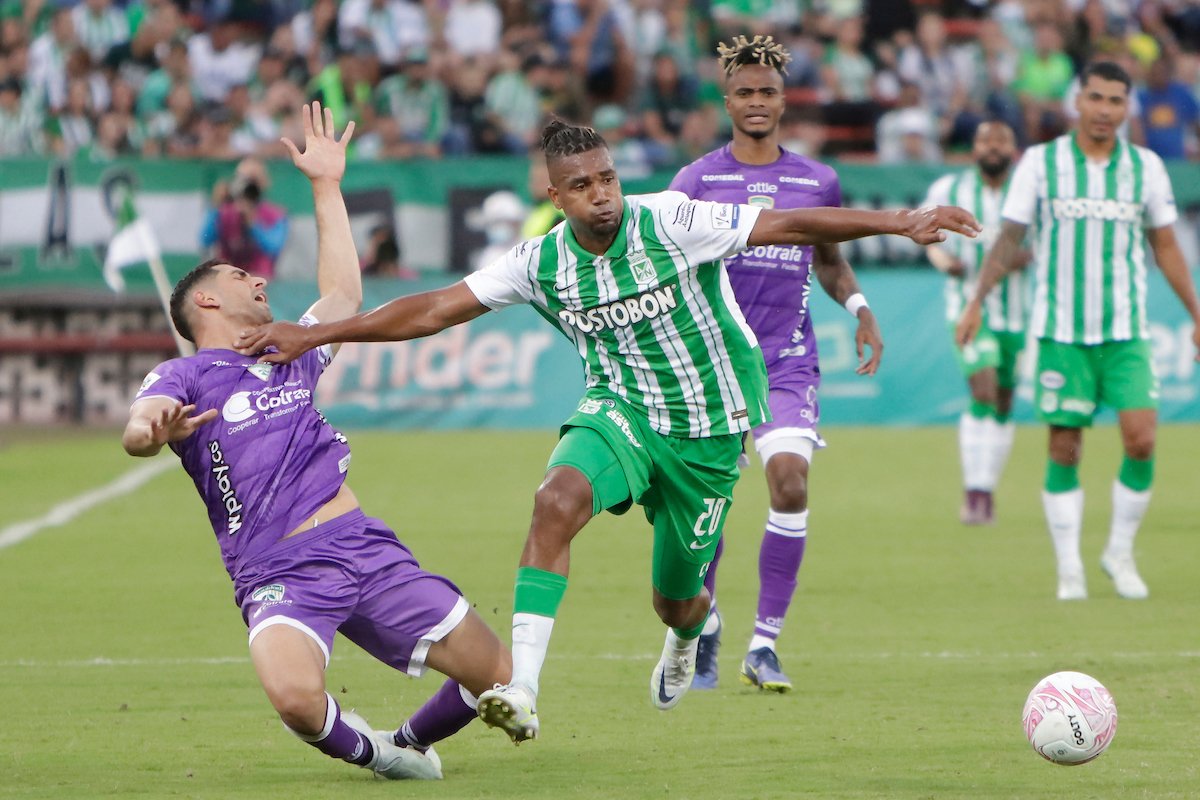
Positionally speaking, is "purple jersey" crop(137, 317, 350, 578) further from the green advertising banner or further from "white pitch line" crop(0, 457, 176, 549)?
the green advertising banner

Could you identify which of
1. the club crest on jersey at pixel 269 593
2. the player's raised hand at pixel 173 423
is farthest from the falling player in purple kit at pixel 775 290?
the player's raised hand at pixel 173 423

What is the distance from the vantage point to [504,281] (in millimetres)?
6246

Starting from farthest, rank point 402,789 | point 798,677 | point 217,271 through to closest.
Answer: point 798,677, point 217,271, point 402,789

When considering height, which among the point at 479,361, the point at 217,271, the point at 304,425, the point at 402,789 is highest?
the point at 217,271

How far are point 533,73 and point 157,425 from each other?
1531cm

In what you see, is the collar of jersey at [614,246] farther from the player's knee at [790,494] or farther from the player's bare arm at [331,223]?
the player's knee at [790,494]

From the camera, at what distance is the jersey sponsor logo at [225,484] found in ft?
19.8

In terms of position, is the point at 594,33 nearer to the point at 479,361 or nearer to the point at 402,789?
the point at 479,361

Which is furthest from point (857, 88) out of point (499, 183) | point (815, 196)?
point (815, 196)

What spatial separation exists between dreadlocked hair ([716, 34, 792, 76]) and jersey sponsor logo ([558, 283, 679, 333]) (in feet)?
6.85

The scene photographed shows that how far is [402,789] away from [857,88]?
663 inches

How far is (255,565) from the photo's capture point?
19.7ft

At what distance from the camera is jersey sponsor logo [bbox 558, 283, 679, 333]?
244 inches

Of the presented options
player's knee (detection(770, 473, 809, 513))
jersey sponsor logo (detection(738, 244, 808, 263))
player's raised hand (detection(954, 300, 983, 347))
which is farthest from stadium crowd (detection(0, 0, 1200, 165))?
player's knee (detection(770, 473, 809, 513))
